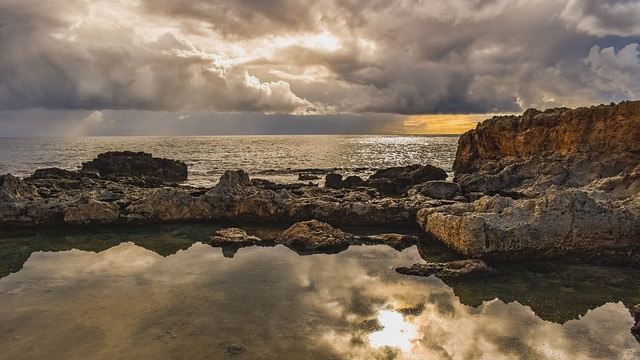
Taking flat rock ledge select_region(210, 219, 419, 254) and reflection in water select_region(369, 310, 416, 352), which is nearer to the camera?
reflection in water select_region(369, 310, 416, 352)

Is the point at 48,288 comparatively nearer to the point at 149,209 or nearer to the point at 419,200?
the point at 149,209

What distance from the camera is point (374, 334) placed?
31.8ft


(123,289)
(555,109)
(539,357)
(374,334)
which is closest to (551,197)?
(539,357)

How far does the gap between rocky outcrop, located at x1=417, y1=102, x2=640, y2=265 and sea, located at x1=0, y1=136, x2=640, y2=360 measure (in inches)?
32.3

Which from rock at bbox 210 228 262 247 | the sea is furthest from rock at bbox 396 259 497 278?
rock at bbox 210 228 262 247

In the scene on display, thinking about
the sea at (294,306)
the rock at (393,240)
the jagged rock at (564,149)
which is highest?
the jagged rock at (564,149)

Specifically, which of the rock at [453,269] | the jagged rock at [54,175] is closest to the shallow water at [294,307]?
the rock at [453,269]

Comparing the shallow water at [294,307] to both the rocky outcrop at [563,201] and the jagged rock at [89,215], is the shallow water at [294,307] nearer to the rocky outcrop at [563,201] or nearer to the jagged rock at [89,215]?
the rocky outcrop at [563,201]

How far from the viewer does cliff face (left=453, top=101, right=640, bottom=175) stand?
29609 mm

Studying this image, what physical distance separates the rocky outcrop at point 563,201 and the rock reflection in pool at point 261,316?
331 centimetres

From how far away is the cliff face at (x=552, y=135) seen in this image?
29.6 meters

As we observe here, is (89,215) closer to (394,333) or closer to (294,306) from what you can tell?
(294,306)

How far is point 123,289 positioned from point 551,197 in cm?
1542

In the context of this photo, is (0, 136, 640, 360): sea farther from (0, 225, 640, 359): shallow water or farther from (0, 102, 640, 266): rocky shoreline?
(0, 102, 640, 266): rocky shoreline
